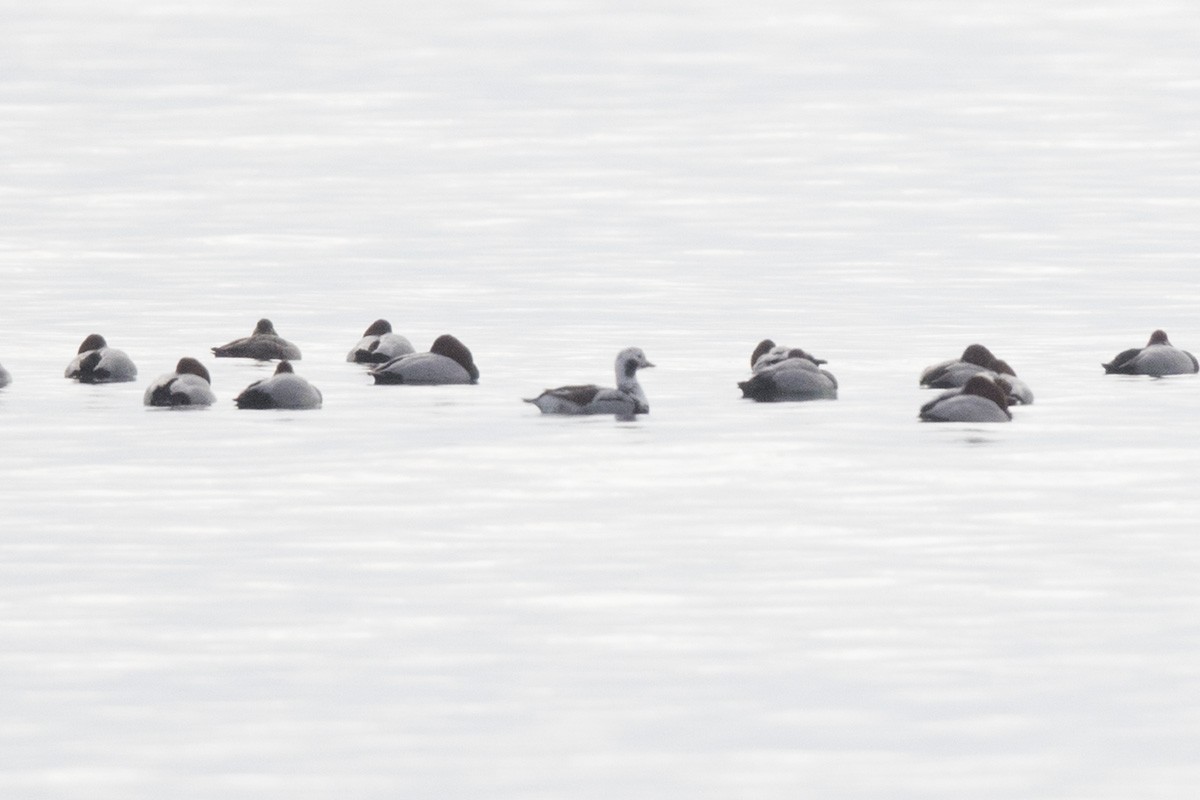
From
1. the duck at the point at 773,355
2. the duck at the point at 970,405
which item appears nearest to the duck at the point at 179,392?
the duck at the point at 773,355

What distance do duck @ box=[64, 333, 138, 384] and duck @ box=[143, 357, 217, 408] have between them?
2.07m

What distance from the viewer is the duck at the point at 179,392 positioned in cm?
2966

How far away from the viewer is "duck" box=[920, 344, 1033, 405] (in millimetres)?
30306

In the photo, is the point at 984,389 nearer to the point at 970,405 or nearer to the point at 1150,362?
the point at 970,405

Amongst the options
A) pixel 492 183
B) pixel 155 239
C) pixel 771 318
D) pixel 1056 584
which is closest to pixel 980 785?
pixel 1056 584

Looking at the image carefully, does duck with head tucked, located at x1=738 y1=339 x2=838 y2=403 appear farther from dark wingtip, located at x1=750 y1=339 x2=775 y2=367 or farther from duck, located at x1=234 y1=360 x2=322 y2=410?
duck, located at x1=234 y1=360 x2=322 y2=410

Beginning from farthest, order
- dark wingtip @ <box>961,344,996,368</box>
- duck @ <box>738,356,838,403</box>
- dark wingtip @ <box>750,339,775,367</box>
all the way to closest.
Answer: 1. dark wingtip @ <box>750,339,775,367</box>
2. dark wingtip @ <box>961,344,996,368</box>
3. duck @ <box>738,356,838,403</box>

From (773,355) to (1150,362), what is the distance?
4.66m

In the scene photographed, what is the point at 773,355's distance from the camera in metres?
32.1

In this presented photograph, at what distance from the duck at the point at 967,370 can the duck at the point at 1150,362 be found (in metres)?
2.15

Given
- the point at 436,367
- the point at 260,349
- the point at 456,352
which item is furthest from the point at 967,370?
the point at 260,349

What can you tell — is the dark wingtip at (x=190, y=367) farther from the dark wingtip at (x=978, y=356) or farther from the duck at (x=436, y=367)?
the dark wingtip at (x=978, y=356)

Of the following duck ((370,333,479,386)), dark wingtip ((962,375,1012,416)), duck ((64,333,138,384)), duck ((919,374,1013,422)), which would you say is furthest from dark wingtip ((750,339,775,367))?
duck ((64,333,138,384))

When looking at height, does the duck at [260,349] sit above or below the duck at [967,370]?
above
